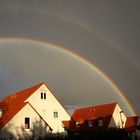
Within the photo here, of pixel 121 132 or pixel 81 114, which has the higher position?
pixel 81 114

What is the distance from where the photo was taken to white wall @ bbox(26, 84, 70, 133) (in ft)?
150

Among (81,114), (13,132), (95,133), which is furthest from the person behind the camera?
(81,114)

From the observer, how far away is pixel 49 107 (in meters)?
46.8

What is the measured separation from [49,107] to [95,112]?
82.4ft

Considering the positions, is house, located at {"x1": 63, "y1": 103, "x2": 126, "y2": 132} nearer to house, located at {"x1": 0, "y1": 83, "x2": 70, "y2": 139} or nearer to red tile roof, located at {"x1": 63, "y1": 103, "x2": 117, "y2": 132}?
red tile roof, located at {"x1": 63, "y1": 103, "x2": 117, "y2": 132}

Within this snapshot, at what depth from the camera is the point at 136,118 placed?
215 feet

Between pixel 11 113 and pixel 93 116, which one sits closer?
pixel 11 113

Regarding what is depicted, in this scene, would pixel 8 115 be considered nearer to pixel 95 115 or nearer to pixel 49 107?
pixel 49 107

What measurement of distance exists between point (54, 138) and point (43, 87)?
17924mm

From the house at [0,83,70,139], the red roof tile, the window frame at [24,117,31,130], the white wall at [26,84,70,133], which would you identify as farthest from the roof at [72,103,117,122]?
the red roof tile

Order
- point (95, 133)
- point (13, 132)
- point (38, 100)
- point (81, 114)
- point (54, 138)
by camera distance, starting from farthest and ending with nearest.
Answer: point (81, 114) → point (38, 100) → point (13, 132) → point (95, 133) → point (54, 138)

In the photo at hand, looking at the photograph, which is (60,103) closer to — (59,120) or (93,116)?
(59,120)

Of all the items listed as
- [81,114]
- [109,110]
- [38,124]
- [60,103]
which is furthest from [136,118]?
[38,124]

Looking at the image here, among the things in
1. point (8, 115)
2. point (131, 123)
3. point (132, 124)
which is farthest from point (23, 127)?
point (131, 123)
